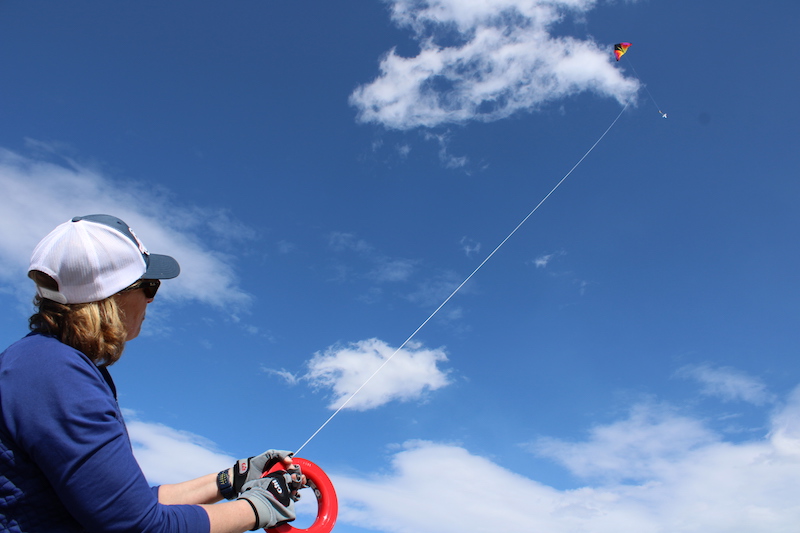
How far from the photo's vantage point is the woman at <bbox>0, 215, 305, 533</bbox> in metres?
1.67

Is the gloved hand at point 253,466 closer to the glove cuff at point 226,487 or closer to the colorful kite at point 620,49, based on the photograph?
the glove cuff at point 226,487

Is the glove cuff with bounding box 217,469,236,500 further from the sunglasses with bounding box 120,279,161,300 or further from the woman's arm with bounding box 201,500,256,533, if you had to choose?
the sunglasses with bounding box 120,279,161,300

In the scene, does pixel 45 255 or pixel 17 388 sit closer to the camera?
pixel 17 388

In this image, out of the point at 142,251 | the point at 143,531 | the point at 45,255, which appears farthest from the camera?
the point at 142,251

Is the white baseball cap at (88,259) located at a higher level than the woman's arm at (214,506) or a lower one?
higher

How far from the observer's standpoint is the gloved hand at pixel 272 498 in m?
2.46

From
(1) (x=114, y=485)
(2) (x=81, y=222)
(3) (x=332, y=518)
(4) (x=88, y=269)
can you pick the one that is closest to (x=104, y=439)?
(1) (x=114, y=485)

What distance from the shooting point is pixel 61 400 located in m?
1.69

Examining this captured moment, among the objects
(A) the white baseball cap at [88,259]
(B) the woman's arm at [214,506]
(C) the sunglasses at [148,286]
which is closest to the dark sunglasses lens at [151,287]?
(C) the sunglasses at [148,286]

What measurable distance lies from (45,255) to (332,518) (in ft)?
7.39

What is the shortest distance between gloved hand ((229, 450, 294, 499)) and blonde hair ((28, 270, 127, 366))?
155 cm

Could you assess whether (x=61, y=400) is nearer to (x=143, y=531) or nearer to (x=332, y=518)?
(x=143, y=531)

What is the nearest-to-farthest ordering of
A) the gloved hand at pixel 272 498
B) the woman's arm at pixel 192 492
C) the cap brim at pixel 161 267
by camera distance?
the cap brim at pixel 161 267, the gloved hand at pixel 272 498, the woman's arm at pixel 192 492

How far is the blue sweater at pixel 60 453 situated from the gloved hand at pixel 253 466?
58.4 inches
